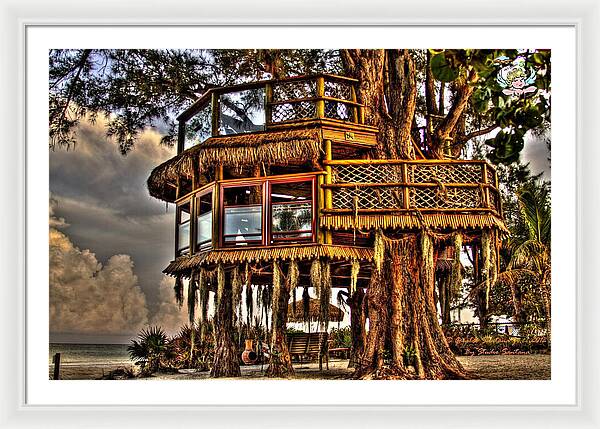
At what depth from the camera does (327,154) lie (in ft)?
37.5

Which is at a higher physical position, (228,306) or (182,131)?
(182,131)

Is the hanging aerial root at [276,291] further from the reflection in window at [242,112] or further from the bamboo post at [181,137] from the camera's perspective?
the bamboo post at [181,137]

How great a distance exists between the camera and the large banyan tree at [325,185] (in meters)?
11.2

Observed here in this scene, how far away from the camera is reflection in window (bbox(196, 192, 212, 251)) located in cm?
1160

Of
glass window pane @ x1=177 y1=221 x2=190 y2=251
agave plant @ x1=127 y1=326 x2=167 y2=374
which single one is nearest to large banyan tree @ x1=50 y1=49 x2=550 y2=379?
glass window pane @ x1=177 y1=221 x2=190 y2=251

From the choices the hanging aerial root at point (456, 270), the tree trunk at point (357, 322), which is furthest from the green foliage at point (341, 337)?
the hanging aerial root at point (456, 270)

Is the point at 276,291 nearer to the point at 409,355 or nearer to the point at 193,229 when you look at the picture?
the point at 193,229

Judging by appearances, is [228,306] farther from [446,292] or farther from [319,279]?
[446,292]

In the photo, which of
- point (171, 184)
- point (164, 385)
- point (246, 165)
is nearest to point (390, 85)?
point (246, 165)

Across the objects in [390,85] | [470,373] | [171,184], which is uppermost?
[390,85]

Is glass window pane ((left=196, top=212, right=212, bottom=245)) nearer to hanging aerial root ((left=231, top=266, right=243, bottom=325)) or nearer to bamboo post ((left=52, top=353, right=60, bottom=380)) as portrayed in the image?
hanging aerial root ((left=231, top=266, right=243, bottom=325))

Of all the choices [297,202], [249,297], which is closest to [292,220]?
[297,202]

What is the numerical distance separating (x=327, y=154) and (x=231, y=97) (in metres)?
1.72

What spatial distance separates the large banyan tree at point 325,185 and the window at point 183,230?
5 cm
